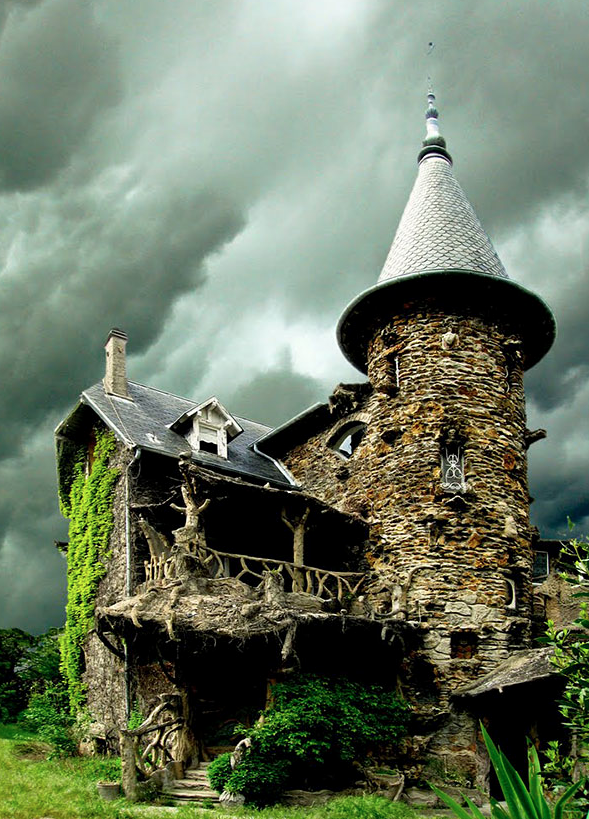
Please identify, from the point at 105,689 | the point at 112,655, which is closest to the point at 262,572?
the point at 112,655

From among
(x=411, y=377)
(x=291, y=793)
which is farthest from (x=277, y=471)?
(x=291, y=793)

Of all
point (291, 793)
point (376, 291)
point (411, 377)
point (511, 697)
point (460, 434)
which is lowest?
point (291, 793)

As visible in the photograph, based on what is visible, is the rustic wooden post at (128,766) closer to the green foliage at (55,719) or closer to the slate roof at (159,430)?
the green foliage at (55,719)

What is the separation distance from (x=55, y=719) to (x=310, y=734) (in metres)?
7.97

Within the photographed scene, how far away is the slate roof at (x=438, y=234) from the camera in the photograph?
63.5ft

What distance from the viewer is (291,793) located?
43.5 ft

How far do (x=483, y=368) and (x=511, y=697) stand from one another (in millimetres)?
7558

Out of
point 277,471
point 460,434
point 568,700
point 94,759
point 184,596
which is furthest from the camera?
point 277,471

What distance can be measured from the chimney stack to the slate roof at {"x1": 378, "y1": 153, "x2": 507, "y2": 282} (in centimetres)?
789

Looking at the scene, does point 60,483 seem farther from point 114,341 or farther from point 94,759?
point 94,759

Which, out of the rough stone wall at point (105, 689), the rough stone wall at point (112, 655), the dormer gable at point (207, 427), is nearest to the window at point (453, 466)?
the dormer gable at point (207, 427)

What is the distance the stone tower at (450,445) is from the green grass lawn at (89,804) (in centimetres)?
483

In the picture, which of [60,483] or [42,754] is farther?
[60,483]

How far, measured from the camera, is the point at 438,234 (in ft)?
65.9
